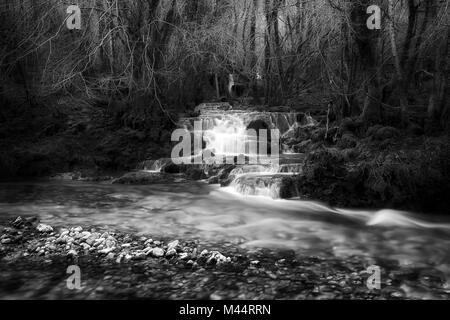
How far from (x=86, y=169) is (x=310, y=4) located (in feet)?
27.3

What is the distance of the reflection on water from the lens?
4855mm

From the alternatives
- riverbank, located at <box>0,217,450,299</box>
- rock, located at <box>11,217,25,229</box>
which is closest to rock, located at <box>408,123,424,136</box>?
riverbank, located at <box>0,217,450,299</box>

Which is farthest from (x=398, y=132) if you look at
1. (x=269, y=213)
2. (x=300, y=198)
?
(x=269, y=213)

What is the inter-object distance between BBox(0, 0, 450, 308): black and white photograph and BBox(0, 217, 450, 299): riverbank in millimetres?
22

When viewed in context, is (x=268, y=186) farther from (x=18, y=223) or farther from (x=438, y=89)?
(x=18, y=223)

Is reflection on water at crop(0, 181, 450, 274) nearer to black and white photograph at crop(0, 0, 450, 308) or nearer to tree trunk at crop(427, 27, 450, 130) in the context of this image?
black and white photograph at crop(0, 0, 450, 308)

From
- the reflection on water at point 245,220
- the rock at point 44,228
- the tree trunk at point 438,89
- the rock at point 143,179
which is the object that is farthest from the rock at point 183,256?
the tree trunk at point 438,89

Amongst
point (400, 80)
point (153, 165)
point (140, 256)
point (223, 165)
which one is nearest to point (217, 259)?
point (140, 256)

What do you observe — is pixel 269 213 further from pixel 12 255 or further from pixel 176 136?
pixel 176 136

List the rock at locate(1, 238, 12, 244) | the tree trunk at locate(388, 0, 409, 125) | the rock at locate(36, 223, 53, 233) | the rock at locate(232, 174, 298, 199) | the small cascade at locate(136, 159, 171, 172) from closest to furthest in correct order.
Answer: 1. the rock at locate(1, 238, 12, 244)
2. the rock at locate(36, 223, 53, 233)
3. the rock at locate(232, 174, 298, 199)
4. the tree trunk at locate(388, 0, 409, 125)
5. the small cascade at locate(136, 159, 171, 172)

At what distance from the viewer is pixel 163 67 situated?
11117 mm

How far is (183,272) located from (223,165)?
6659 millimetres

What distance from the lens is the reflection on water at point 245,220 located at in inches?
191

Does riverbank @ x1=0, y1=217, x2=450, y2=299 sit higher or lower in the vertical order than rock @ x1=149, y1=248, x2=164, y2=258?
lower
